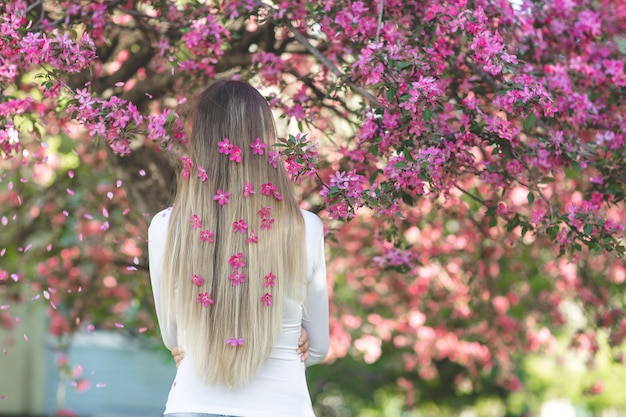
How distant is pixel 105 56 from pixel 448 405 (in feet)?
22.0

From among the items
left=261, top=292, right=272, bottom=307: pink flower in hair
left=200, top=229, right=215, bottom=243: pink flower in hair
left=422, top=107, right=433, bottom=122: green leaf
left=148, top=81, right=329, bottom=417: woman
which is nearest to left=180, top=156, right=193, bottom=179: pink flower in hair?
left=148, top=81, right=329, bottom=417: woman

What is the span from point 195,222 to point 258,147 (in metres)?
0.28

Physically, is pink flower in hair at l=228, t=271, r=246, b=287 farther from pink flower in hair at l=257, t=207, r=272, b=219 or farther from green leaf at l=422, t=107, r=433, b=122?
green leaf at l=422, t=107, r=433, b=122

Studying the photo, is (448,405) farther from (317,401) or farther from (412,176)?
(412,176)

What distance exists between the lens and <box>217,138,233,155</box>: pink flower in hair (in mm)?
2676

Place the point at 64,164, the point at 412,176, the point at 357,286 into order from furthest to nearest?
the point at 357,286
the point at 64,164
the point at 412,176

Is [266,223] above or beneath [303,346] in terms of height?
above

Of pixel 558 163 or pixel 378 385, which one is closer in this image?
pixel 558 163

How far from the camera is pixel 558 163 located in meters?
3.56

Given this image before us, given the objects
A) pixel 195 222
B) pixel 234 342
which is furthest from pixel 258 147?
pixel 234 342

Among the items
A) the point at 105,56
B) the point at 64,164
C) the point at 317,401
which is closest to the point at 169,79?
the point at 105,56

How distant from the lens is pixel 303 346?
277 cm

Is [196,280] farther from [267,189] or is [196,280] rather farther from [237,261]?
[267,189]

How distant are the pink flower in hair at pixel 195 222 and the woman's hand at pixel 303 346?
1.48ft
